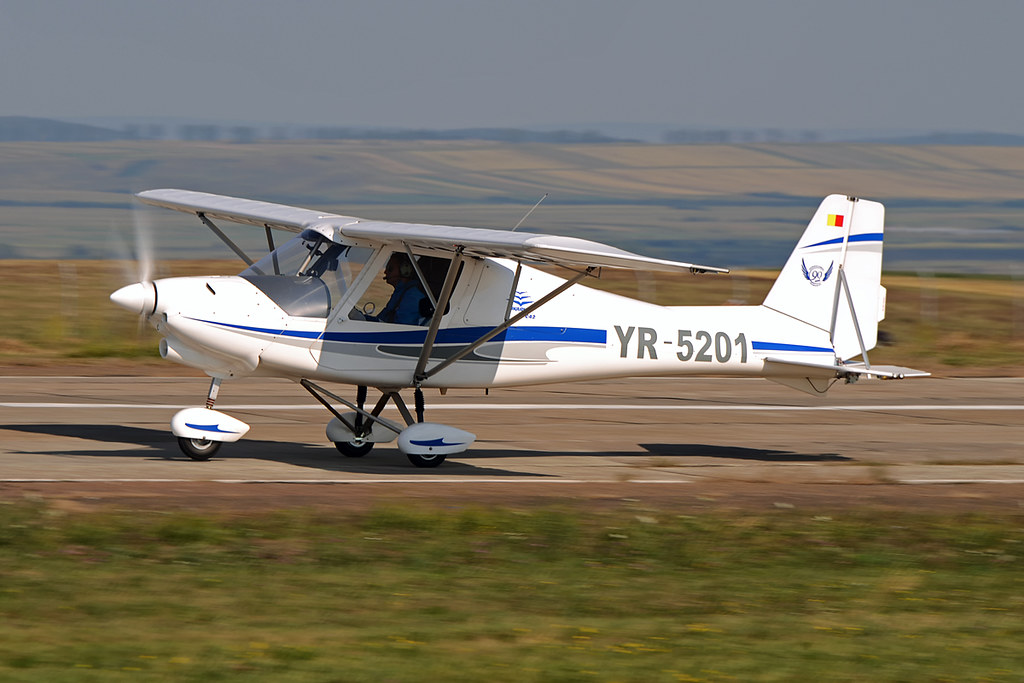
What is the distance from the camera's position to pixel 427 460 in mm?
14602

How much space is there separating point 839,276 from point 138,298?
27.5ft

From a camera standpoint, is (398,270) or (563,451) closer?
(398,270)

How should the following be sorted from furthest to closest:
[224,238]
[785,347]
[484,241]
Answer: [224,238], [785,347], [484,241]

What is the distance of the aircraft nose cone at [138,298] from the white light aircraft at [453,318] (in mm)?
15

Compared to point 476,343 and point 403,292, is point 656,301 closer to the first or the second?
point 476,343

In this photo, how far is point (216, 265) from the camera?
4781cm

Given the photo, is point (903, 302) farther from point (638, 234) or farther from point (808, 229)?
point (638, 234)

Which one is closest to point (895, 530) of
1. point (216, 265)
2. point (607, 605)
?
point (607, 605)

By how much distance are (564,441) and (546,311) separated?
284cm

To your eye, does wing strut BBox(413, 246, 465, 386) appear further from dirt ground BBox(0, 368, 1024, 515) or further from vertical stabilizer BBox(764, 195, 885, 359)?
vertical stabilizer BBox(764, 195, 885, 359)

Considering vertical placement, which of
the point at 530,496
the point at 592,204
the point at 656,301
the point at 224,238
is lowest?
the point at 530,496

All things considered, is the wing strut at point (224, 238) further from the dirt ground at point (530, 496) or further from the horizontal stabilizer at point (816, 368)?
the horizontal stabilizer at point (816, 368)

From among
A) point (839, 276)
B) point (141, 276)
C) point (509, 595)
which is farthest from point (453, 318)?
point (509, 595)

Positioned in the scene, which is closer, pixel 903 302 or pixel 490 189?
pixel 903 302
